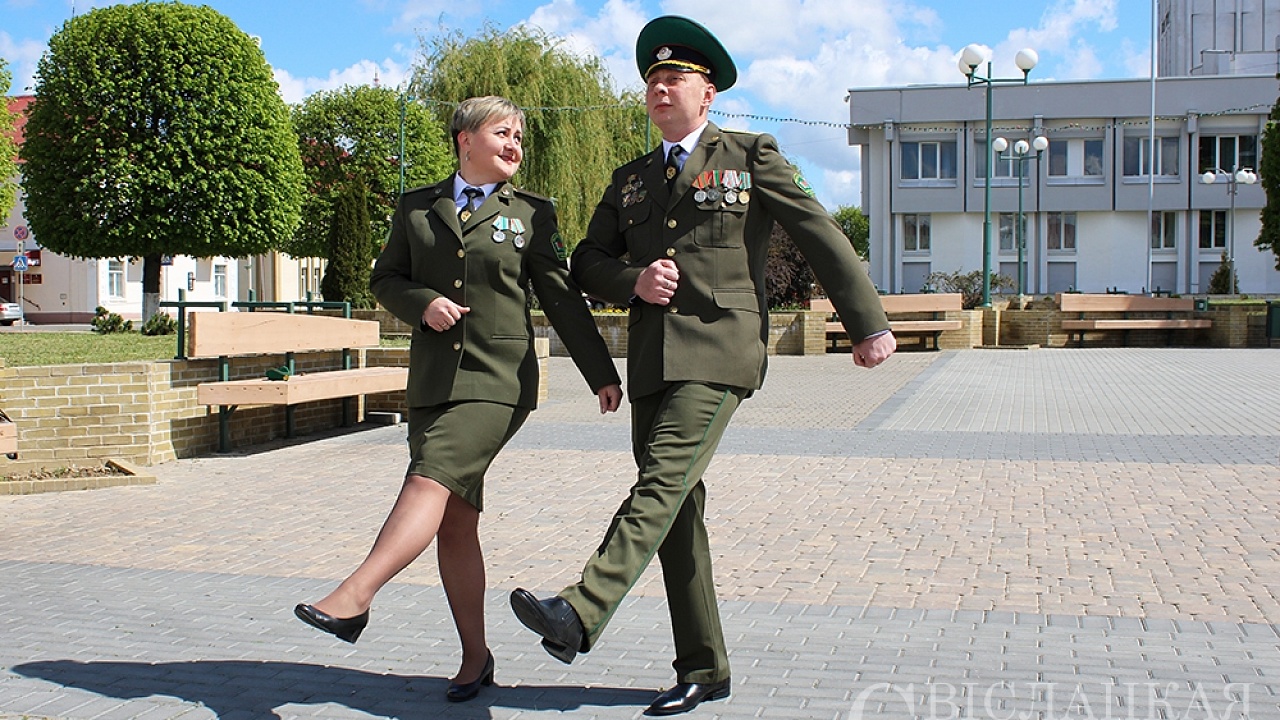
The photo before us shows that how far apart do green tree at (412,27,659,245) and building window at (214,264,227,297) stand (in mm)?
27431

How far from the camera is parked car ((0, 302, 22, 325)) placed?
4616 centimetres

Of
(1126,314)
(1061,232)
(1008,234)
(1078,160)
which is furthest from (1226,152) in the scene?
(1126,314)

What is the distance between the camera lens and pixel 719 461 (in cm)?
939

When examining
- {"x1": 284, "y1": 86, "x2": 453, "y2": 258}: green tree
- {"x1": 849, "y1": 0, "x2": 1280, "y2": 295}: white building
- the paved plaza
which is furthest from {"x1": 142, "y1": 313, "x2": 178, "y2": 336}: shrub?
{"x1": 849, "y1": 0, "x2": 1280, "y2": 295}: white building

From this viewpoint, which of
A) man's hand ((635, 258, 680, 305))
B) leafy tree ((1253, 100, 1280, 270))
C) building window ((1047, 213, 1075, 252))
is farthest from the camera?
building window ((1047, 213, 1075, 252))

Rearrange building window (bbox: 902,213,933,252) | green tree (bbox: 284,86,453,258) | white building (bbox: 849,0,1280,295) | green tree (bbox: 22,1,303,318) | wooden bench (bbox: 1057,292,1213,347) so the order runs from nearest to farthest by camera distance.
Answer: green tree (bbox: 22,1,303,318), wooden bench (bbox: 1057,292,1213,347), green tree (bbox: 284,86,453,258), white building (bbox: 849,0,1280,295), building window (bbox: 902,213,933,252)

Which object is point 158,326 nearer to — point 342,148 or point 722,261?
point 722,261

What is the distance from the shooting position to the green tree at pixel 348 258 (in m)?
26.5

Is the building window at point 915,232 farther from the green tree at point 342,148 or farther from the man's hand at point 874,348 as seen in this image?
the man's hand at point 874,348

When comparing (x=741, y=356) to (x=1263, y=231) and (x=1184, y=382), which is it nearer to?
(x=1184, y=382)

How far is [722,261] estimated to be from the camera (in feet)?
11.8

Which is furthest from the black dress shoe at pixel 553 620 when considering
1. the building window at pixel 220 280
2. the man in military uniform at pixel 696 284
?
the building window at pixel 220 280

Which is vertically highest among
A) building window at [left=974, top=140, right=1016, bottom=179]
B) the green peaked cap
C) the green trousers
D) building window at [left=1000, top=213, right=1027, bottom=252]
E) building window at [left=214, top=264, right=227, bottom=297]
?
building window at [left=974, top=140, right=1016, bottom=179]

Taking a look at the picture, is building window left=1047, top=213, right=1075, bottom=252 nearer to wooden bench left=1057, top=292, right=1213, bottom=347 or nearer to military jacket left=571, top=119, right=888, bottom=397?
wooden bench left=1057, top=292, right=1213, bottom=347
